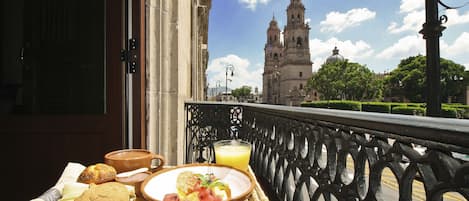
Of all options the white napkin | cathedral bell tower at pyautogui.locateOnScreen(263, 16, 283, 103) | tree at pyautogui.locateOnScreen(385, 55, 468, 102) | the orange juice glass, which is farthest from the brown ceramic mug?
cathedral bell tower at pyautogui.locateOnScreen(263, 16, 283, 103)

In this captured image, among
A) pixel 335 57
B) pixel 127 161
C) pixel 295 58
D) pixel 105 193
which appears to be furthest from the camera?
pixel 335 57

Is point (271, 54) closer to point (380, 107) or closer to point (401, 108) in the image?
point (380, 107)

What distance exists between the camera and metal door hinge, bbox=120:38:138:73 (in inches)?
92.7

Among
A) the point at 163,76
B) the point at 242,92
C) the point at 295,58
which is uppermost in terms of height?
the point at 295,58

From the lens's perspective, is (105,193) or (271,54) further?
(271,54)

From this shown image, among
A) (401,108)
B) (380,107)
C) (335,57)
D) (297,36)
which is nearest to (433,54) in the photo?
(401,108)

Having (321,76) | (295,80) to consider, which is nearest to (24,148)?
(321,76)

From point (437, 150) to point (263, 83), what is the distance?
105847 millimetres

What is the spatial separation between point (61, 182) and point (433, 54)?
225 inches

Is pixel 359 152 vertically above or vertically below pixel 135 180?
above

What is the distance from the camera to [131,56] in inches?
92.7

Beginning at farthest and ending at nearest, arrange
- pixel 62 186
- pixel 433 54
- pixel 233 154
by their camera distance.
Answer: pixel 433 54 < pixel 233 154 < pixel 62 186

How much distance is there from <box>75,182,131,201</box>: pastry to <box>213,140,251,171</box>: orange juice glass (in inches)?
27.7

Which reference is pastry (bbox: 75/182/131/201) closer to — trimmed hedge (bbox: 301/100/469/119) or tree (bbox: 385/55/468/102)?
trimmed hedge (bbox: 301/100/469/119)
